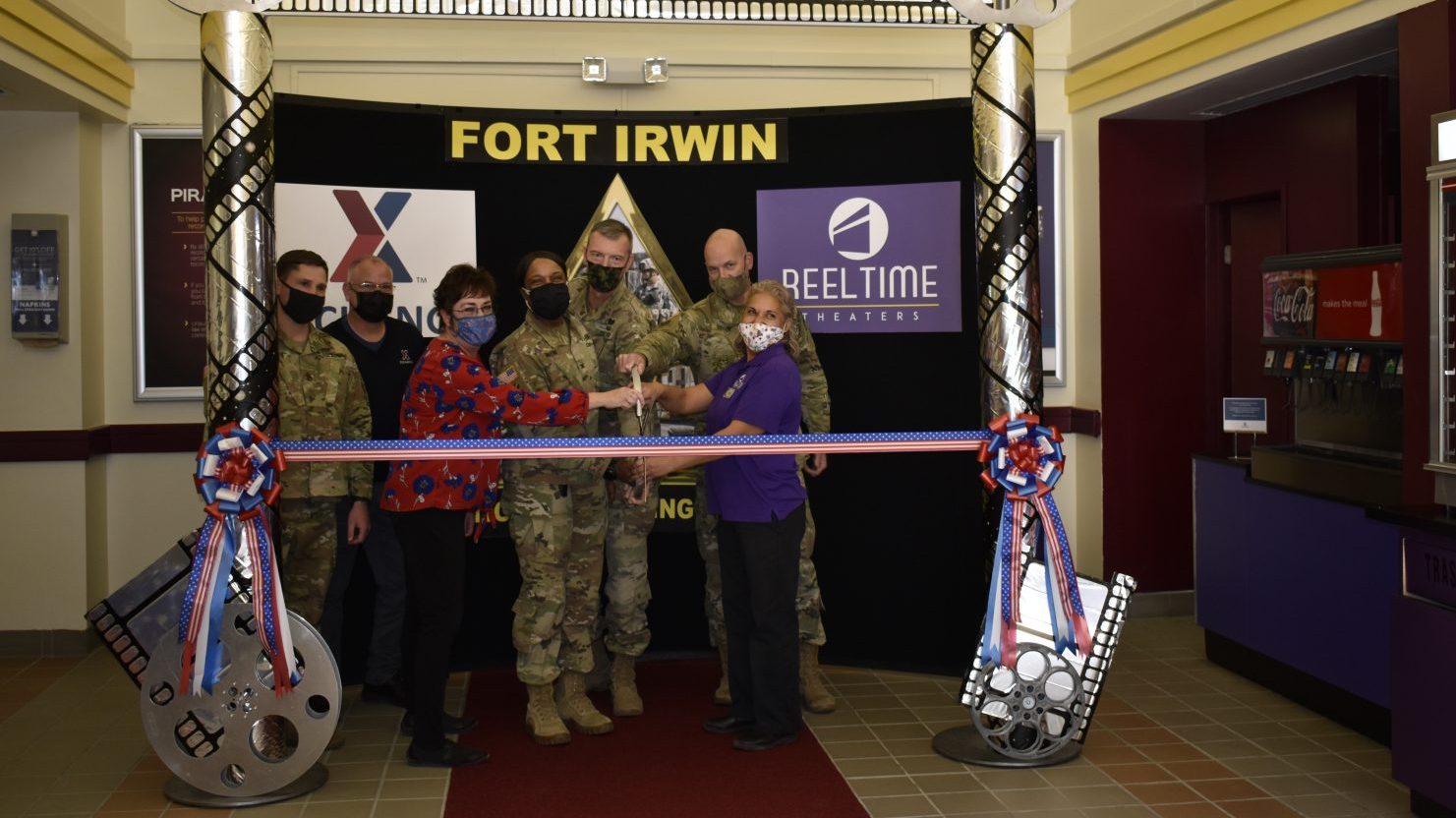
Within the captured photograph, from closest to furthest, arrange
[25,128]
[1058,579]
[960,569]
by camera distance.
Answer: [1058,579], [960,569], [25,128]

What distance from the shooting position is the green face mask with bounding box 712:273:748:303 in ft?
17.8

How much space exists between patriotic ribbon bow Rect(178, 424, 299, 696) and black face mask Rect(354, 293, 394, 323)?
110 cm

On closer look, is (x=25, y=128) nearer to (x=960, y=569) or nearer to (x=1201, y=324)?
(x=960, y=569)

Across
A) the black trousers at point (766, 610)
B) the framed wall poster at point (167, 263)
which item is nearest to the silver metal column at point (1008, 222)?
the black trousers at point (766, 610)

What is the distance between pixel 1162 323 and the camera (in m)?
7.24

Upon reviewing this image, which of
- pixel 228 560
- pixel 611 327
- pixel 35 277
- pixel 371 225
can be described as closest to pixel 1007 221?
pixel 611 327

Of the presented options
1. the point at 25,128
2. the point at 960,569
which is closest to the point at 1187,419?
the point at 960,569

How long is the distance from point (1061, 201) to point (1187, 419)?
137cm

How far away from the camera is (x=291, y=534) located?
490 centimetres

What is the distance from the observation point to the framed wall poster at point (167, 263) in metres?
6.79

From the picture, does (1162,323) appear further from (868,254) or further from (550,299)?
(550,299)

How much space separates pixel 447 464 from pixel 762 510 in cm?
109

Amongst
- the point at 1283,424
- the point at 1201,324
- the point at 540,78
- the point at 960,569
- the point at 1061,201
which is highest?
the point at 540,78

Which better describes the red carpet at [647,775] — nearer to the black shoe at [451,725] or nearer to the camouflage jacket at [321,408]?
the black shoe at [451,725]
